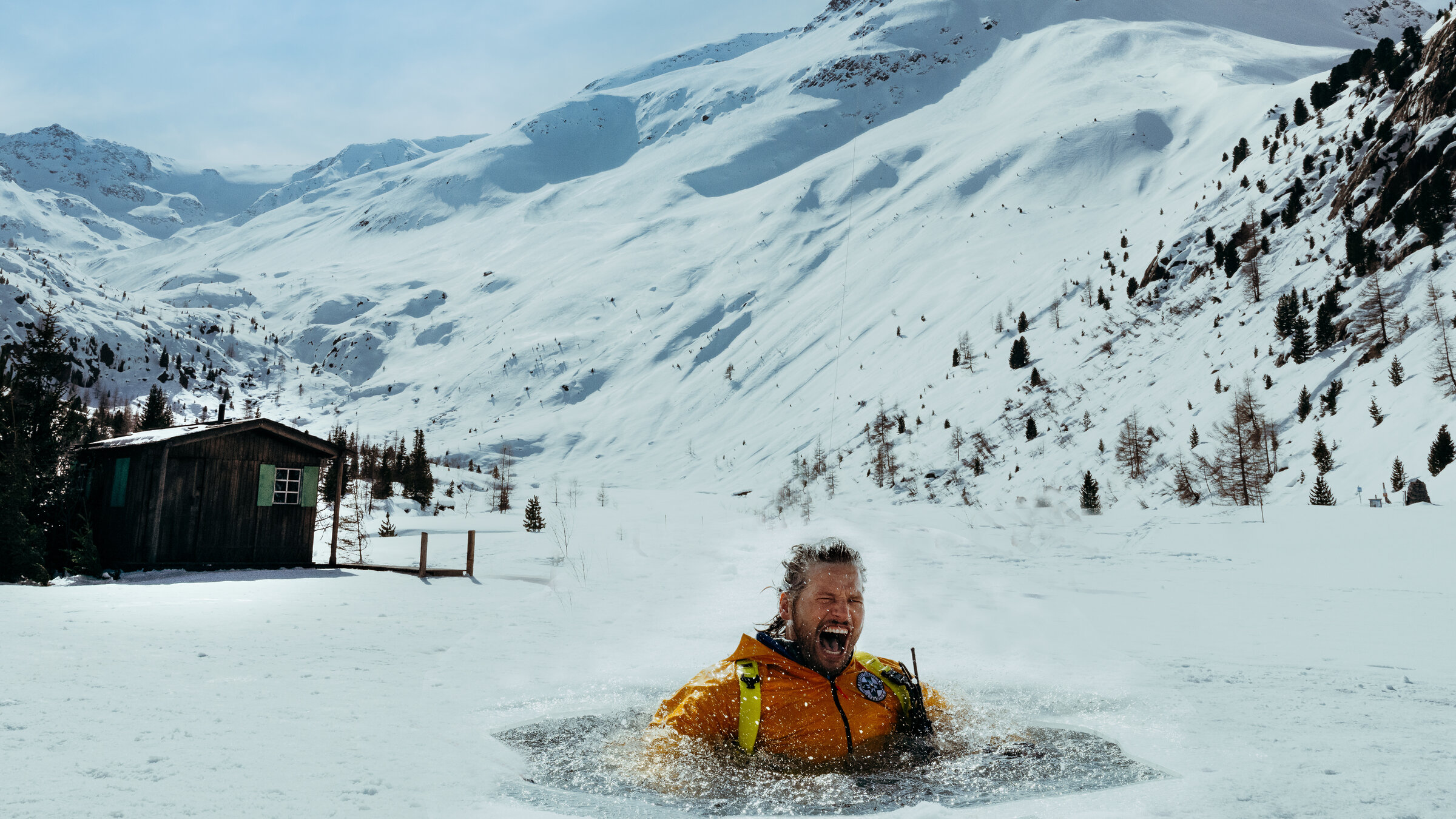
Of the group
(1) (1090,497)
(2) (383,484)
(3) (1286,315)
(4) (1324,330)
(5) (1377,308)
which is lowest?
(1) (1090,497)

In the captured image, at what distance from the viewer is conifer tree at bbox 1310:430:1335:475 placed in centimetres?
2378

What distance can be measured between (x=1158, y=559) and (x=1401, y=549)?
3.28m

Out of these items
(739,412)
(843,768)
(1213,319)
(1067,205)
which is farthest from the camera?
(1067,205)

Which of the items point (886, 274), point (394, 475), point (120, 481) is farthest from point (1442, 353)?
point (394, 475)

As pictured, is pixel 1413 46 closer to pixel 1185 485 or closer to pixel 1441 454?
pixel 1185 485

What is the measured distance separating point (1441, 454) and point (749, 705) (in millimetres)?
24196

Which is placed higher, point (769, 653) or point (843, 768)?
point (769, 653)

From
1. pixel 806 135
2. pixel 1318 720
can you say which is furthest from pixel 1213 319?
pixel 806 135

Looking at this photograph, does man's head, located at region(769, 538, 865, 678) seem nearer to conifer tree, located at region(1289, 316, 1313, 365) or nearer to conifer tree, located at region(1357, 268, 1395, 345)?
conifer tree, located at region(1357, 268, 1395, 345)

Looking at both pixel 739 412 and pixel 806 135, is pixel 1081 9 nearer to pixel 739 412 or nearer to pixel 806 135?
pixel 806 135

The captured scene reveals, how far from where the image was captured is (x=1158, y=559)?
44.1 feet

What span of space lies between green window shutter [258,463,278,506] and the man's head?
17.0 meters

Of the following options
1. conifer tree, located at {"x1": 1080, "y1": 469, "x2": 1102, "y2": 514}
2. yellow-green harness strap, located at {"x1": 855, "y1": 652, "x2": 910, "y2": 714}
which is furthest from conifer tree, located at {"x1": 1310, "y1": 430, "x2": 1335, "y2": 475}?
yellow-green harness strap, located at {"x1": 855, "y1": 652, "x2": 910, "y2": 714}

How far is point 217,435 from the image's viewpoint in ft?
54.4
